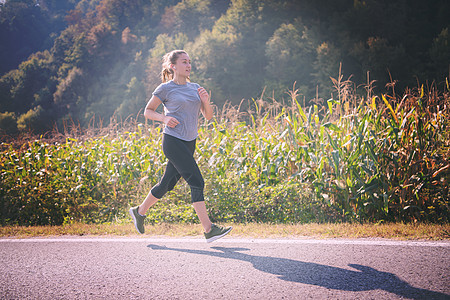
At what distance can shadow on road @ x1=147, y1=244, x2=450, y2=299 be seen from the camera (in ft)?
9.04

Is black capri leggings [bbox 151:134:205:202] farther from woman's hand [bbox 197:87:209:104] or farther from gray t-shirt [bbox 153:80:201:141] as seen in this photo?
woman's hand [bbox 197:87:209:104]

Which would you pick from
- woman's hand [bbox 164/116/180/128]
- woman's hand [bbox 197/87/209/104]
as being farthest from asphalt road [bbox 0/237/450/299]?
woman's hand [bbox 197/87/209/104]

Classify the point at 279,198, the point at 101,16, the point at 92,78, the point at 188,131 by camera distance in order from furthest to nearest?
the point at 101,16
the point at 92,78
the point at 279,198
the point at 188,131

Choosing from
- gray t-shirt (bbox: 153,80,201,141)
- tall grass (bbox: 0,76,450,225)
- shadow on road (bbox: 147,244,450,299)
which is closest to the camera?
shadow on road (bbox: 147,244,450,299)

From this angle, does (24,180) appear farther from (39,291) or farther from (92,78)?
(92,78)

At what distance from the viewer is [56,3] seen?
62219 millimetres

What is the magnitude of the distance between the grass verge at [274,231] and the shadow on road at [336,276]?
0.96m

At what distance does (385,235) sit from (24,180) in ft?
20.3

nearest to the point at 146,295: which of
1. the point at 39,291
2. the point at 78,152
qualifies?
the point at 39,291

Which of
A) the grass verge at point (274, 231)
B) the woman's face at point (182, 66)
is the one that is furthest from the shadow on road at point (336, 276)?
the woman's face at point (182, 66)

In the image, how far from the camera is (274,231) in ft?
15.2

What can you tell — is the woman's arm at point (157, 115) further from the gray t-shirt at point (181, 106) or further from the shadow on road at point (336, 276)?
the shadow on road at point (336, 276)

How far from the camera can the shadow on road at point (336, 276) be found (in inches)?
109

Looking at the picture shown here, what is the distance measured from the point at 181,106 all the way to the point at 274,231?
1.94 meters
